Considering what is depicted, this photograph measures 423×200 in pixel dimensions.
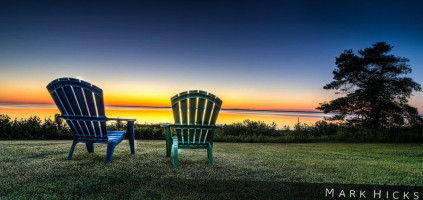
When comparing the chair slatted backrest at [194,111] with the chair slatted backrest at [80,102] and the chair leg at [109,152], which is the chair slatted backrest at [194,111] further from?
the chair slatted backrest at [80,102]

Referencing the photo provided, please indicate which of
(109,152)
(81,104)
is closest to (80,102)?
(81,104)

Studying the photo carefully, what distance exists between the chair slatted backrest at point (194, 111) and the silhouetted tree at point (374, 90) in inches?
304

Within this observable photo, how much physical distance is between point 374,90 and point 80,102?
410 inches

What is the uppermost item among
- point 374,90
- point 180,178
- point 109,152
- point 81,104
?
point 374,90

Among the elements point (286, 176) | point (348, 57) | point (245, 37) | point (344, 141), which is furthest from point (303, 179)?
point (245, 37)

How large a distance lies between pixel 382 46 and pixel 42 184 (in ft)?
39.0

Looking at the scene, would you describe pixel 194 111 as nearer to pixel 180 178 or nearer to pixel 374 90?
pixel 180 178

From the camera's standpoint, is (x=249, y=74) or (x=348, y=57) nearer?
(x=348, y=57)

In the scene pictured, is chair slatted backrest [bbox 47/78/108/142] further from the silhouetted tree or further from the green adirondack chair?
the silhouetted tree

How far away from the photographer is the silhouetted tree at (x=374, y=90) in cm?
953

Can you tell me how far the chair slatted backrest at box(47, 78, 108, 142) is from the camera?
11.8 ft

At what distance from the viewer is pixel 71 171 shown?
2.98 meters

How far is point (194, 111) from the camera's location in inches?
153

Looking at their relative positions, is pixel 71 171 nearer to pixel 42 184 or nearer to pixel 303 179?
pixel 42 184
